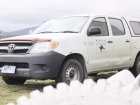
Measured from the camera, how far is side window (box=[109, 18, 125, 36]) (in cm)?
643

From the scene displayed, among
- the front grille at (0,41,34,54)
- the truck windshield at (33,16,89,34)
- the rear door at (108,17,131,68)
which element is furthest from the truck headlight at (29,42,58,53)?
the rear door at (108,17,131,68)

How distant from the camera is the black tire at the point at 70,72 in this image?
4976 mm

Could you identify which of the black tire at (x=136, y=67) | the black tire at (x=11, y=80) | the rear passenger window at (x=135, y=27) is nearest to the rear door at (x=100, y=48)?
the black tire at (x=136, y=67)

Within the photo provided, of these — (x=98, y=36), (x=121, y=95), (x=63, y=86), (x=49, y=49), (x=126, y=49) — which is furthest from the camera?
(x=126, y=49)

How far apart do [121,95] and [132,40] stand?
592cm

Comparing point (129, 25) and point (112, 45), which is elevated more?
point (129, 25)

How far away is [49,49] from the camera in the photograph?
483cm

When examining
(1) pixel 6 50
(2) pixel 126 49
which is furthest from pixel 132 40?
(1) pixel 6 50

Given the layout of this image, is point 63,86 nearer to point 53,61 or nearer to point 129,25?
point 53,61

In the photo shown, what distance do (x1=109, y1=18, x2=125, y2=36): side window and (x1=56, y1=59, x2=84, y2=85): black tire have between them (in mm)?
1611

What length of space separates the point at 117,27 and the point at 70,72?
85.0 inches

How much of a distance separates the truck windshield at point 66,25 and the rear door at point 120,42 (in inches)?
37.4

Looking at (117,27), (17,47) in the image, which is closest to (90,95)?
(17,47)

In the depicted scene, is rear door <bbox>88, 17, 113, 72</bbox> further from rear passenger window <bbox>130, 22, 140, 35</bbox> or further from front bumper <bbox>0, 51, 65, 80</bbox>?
rear passenger window <bbox>130, 22, 140, 35</bbox>
